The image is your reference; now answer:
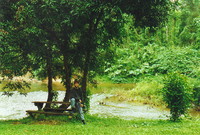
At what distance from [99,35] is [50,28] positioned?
2930 mm

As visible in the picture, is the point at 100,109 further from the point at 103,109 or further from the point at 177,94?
the point at 177,94

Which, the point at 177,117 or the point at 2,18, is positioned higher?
the point at 2,18

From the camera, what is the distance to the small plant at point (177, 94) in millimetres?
11508

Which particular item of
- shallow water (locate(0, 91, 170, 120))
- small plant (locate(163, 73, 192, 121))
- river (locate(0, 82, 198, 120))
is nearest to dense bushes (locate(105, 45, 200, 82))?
river (locate(0, 82, 198, 120))

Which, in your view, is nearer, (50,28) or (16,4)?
(16,4)

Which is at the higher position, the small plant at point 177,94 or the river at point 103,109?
the small plant at point 177,94

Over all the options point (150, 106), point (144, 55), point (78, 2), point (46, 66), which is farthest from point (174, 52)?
point (78, 2)

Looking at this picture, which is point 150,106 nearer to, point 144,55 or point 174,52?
point 174,52

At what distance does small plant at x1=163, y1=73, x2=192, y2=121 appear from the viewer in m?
11.5

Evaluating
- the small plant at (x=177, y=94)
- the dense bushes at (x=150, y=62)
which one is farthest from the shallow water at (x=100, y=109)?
the dense bushes at (x=150, y=62)

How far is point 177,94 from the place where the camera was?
37.6ft

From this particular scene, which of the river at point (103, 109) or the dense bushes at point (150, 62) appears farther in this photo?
the dense bushes at point (150, 62)

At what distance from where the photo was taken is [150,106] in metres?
19.3

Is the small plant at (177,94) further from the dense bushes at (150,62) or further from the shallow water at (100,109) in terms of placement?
the dense bushes at (150,62)
